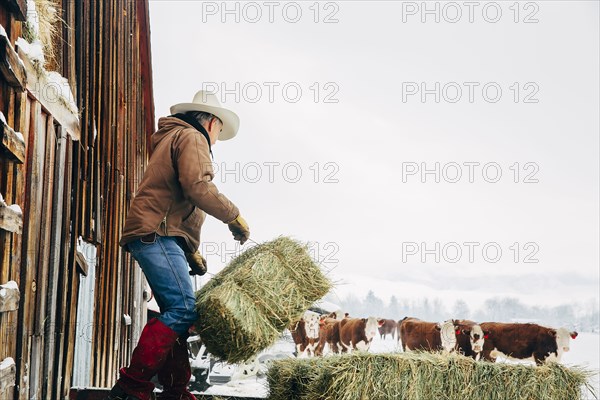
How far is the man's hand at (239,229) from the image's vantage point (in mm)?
4430

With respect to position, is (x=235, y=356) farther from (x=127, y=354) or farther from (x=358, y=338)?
(x=358, y=338)

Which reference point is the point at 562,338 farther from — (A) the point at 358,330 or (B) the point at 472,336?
(A) the point at 358,330

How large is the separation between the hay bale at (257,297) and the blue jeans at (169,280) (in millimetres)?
91

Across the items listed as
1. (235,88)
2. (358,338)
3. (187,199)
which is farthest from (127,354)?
(358,338)

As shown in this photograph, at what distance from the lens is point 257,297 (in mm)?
4129

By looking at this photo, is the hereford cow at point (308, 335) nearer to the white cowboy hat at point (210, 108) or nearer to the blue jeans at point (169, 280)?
the white cowboy hat at point (210, 108)

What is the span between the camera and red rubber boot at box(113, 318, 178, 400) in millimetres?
4008

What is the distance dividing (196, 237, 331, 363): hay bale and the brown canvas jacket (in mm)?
369

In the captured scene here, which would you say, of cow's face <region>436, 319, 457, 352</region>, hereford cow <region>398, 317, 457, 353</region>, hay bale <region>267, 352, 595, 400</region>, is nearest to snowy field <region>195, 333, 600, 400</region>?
hay bale <region>267, 352, 595, 400</region>

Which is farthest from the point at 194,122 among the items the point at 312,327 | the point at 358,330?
the point at 358,330

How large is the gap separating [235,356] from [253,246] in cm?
86

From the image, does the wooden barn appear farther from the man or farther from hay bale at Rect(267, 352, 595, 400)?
hay bale at Rect(267, 352, 595, 400)

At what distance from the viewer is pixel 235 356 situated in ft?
13.4

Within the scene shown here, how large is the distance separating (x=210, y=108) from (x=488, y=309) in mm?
51574
